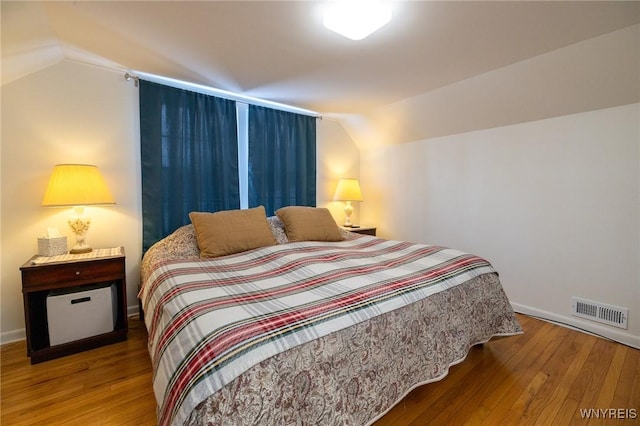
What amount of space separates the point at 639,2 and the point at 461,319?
2.04 metres

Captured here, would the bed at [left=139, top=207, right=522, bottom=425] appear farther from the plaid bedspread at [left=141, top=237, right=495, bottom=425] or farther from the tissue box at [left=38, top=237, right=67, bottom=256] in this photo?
the tissue box at [left=38, top=237, right=67, bottom=256]

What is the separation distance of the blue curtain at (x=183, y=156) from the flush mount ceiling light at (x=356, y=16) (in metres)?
1.71

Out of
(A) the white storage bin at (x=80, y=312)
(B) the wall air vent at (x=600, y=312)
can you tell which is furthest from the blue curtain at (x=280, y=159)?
(B) the wall air vent at (x=600, y=312)

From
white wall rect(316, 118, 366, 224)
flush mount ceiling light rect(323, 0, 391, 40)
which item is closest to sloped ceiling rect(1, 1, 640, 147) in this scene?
flush mount ceiling light rect(323, 0, 391, 40)

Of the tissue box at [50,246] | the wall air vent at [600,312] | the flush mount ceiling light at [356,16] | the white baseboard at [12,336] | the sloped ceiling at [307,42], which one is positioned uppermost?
the sloped ceiling at [307,42]

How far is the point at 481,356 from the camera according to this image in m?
1.99

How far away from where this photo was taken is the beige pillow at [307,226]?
271 cm

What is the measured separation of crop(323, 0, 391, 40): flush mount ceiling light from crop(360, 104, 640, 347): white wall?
1952 millimetres

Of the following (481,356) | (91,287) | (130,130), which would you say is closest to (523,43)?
(481,356)

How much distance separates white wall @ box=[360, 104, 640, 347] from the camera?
2.16m

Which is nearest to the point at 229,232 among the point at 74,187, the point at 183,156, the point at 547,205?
the point at 183,156

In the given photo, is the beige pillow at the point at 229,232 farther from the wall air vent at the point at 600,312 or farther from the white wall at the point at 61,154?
the wall air vent at the point at 600,312

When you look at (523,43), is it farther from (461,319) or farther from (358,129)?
(358,129)

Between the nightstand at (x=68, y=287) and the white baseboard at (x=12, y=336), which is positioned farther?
the white baseboard at (x=12, y=336)
